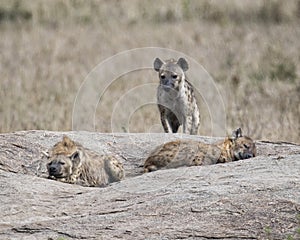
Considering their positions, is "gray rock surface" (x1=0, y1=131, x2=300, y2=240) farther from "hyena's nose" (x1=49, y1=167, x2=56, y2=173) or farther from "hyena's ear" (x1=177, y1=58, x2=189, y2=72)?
"hyena's ear" (x1=177, y1=58, x2=189, y2=72)

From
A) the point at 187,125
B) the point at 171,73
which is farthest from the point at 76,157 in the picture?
the point at 187,125

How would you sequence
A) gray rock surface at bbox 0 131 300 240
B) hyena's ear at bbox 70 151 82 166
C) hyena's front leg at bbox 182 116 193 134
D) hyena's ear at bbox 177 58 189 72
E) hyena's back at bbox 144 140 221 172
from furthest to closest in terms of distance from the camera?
hyena's front leg at bbox 182 116 193 134 < hyena's ear at bbox 177 58 189 72 < hyena's back at bbox 144 140 221 172 < hyena's ear at bbox 70 151 82 166 < gray rock surface at bbox 0 131 300 240

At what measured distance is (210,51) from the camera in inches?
741

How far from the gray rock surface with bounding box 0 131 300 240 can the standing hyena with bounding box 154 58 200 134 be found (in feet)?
10.1

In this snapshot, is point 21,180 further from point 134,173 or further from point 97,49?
point 97,49

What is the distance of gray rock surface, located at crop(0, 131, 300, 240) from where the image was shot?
690 cm

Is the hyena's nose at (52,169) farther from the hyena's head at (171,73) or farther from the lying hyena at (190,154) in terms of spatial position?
the hyena's head at (171,73)

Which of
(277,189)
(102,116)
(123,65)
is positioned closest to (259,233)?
(277,189)

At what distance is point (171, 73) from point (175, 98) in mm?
318

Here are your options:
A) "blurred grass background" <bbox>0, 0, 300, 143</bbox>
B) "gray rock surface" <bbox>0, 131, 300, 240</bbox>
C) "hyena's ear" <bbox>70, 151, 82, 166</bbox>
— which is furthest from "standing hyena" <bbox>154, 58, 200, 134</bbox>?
"gray rock surface" <bbox>0, 131, 300, 240</bbox>

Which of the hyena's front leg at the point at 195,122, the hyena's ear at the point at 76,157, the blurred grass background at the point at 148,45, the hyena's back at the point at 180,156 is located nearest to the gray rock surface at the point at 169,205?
the hyena's ear at the point at 76,157

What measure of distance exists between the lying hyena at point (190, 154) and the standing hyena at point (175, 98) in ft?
6.29

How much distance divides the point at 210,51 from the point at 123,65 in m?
1.63

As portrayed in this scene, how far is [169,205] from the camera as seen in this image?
285 inches
